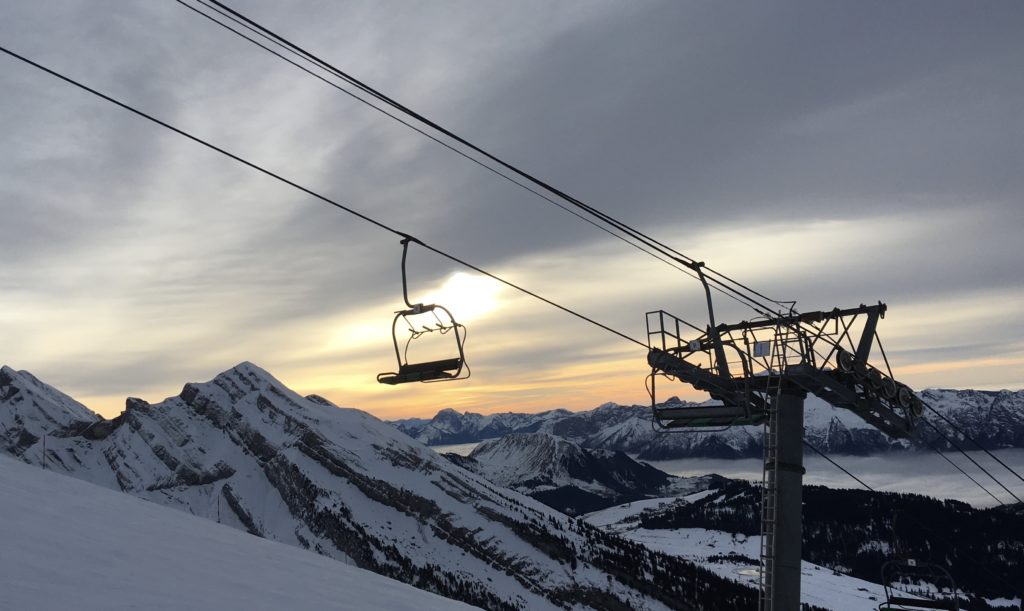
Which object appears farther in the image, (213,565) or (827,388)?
(827,388)

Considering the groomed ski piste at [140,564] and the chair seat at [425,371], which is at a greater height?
the chair seat at [425,371]

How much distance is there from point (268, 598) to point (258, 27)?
9.85 m

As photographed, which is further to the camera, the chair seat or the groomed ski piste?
the chair seat

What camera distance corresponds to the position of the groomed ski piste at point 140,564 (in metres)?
11.4

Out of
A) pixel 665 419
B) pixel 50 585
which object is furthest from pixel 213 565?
pixel 665 419

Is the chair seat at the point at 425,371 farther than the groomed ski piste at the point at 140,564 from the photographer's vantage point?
Yes

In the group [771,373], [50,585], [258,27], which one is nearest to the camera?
[50,585]

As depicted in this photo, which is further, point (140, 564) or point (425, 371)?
point (425, 371)

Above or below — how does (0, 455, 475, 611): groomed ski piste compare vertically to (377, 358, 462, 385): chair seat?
below

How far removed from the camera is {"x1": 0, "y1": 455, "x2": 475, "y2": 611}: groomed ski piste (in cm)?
1142

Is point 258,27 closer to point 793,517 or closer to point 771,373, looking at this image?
point 771,373

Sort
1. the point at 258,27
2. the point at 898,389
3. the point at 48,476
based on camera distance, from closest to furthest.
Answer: the point at 258,27
the point at 48,476
the point at 898,389

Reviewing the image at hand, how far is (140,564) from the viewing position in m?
14.0

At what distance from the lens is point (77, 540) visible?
14578 mm
